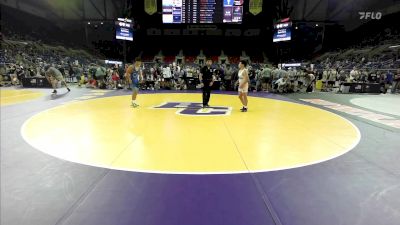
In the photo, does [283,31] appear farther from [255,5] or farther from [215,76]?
[215,76]

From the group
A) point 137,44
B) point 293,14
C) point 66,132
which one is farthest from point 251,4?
point 66,132

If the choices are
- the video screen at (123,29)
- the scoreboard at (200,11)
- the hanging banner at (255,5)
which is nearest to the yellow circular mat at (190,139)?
the scoreboard at (200,11)

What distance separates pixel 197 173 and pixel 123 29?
25681 millimetres

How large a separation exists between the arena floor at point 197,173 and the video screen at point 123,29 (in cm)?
2164

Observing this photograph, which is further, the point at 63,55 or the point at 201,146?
the point at 63,55

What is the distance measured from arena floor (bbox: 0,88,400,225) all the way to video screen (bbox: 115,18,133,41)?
21.6 meters

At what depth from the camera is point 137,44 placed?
1473 inches

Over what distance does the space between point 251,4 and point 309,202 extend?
2646 centimetres

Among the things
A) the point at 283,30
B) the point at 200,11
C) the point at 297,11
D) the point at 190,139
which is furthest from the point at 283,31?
the point at 190,139

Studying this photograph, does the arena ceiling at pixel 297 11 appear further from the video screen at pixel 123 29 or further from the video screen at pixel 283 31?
the video screen at pixel 283 31

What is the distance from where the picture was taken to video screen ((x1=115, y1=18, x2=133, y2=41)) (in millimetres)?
25498

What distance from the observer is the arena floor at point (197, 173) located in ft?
7.30

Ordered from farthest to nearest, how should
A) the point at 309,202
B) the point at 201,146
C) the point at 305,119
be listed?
1. the point at 305,119
2. the point at 201,146
3. the point at 309,202

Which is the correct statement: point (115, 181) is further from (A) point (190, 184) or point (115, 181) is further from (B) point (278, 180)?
(B) point (278, 180)
